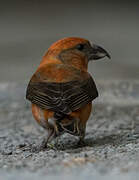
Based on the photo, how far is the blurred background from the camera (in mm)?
15703

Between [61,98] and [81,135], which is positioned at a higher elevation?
[61,98]

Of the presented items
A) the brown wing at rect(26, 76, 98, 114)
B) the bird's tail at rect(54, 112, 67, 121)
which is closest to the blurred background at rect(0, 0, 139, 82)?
the brown wing at rect(26, 76, 98, 114)

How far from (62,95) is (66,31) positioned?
15437 millimetres

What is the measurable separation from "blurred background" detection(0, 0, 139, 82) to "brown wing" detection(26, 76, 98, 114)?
6.64 metres

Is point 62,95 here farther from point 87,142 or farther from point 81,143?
point 87,142

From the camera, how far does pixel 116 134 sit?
8070 mm

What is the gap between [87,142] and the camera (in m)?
7.61

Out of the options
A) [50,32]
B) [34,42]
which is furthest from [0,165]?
[50,32]

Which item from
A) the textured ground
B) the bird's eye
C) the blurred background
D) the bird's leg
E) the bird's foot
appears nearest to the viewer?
the textured ground

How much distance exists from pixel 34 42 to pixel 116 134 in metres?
12.9

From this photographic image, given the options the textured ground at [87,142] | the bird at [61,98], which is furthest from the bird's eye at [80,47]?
the textured ground at [87,142]

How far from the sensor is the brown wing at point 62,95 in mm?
6543

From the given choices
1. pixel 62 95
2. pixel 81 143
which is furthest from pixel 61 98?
pixel 81 143

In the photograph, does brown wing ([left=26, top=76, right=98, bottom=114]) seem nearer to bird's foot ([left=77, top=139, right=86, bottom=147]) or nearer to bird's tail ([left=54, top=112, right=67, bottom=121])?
bird's tail ([left=54, top=112, right=67, bottom=121])
